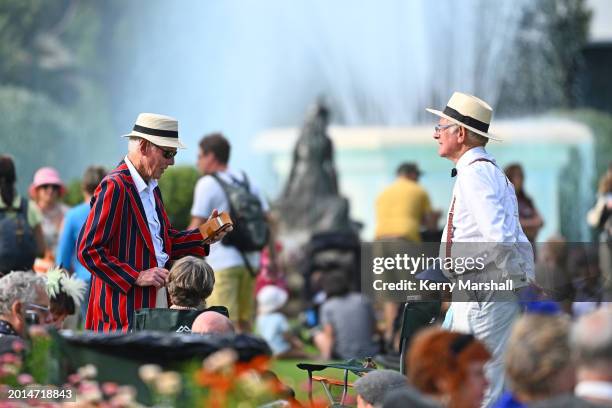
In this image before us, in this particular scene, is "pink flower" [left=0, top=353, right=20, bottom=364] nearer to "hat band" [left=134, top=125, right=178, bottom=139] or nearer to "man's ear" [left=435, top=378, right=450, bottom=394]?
"hat band" [left=134, top=125, right=178, bottom=139]

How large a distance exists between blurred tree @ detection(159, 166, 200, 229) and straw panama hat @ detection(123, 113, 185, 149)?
8.19 m

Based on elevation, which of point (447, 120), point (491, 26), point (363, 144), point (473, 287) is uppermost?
point (491, 26)

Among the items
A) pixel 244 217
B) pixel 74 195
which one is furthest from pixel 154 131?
pixel 74 195

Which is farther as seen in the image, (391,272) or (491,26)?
(491,26)

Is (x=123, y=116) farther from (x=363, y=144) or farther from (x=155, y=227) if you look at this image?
(x=155, y=227)

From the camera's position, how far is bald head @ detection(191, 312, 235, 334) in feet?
19.1

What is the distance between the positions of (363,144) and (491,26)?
5660 mm

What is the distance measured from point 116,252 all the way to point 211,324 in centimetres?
80

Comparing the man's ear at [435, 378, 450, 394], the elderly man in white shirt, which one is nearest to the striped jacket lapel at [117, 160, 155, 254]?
the elderly man in white shirt

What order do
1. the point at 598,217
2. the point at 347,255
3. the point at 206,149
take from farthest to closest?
the point at 347,255 < the point at 598,217 < the point at 206,149

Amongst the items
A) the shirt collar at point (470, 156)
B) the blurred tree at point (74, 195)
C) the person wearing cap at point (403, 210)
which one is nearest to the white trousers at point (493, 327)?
the shirt collar at point (470, 156)

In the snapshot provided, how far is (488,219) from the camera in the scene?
607 cm

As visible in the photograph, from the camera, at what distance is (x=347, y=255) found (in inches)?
590

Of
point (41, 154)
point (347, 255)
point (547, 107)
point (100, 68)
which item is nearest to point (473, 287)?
point (347, 255)
